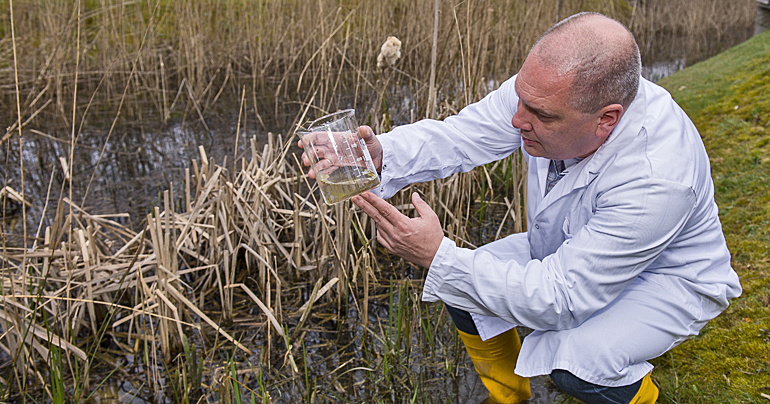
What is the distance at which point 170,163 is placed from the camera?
4816 millimetres

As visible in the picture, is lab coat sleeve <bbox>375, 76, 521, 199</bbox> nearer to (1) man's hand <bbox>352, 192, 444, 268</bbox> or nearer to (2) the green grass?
(1) man's hand <bbox>352, 192, 444, 268</bbox>

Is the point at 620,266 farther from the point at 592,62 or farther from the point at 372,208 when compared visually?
the point at 372,208

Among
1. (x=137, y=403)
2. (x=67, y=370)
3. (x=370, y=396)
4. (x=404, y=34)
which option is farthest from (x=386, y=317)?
(x=404, y=34)

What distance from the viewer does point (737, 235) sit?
10.3 ft

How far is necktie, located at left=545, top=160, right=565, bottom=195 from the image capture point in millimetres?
1905

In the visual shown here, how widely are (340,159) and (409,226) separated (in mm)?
286

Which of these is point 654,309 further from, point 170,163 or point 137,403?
point 170,163

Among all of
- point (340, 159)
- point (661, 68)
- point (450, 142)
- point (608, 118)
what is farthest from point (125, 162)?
point (661, 68)

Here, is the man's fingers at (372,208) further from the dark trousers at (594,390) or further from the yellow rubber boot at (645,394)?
the yellow rubber boot at (645,394)

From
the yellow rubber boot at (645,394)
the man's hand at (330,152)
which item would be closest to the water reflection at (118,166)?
the man's hand at (330,152)

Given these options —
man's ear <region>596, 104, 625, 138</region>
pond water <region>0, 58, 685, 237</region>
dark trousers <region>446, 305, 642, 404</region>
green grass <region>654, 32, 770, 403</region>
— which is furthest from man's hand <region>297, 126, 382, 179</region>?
pond water <region>0, 58, 685, 237</region>

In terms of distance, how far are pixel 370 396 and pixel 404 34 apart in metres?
4.02

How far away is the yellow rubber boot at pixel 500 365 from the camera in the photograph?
2.12m

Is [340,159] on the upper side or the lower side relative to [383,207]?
upper
